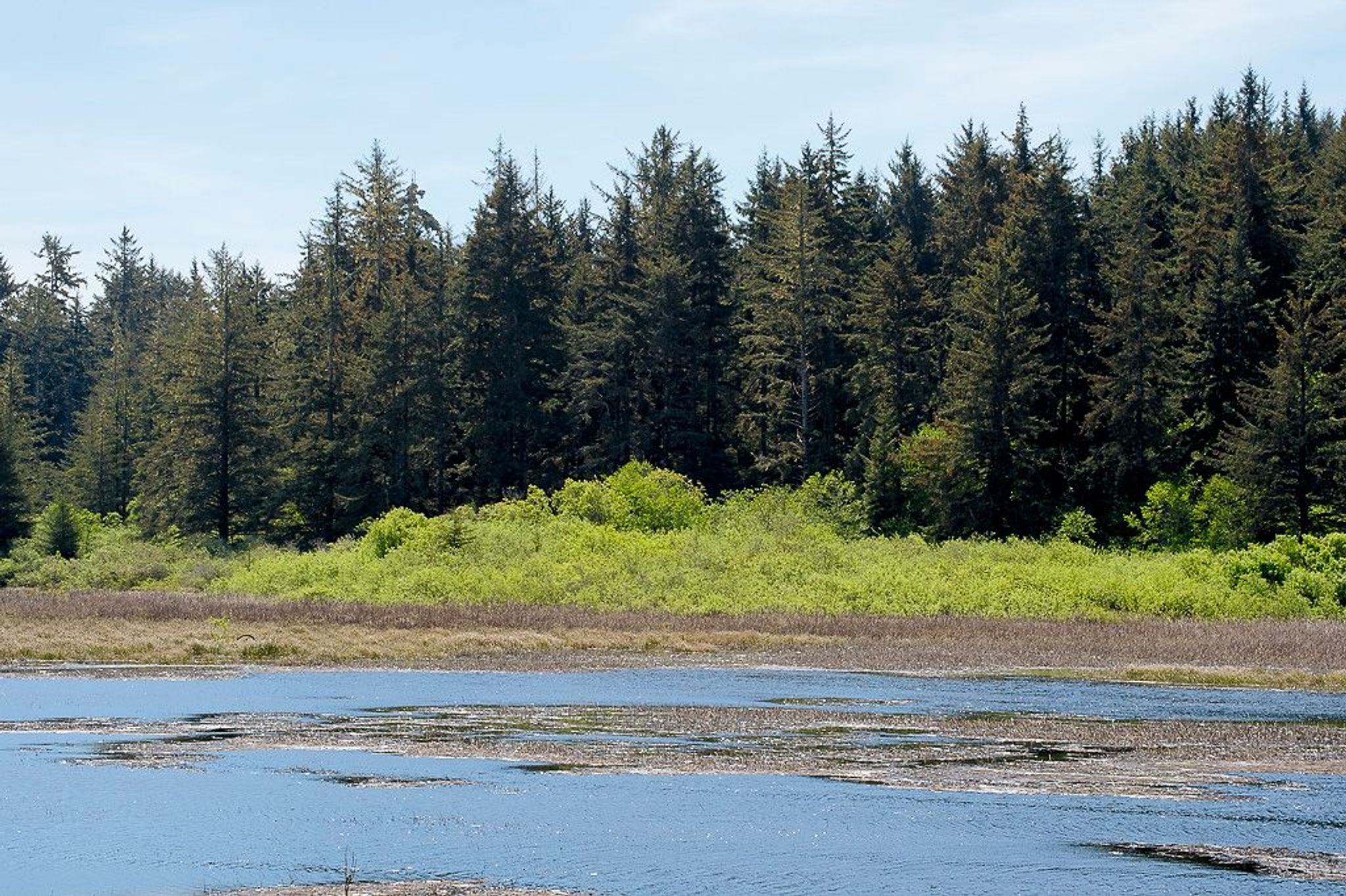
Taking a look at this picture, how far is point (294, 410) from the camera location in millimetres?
91312

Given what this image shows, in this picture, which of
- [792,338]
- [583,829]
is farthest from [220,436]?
[583,829]

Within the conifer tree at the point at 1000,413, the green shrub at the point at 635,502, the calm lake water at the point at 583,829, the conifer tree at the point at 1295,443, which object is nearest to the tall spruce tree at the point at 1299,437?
the conifer tree at the point at 1295,443

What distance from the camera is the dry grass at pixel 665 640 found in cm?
4019

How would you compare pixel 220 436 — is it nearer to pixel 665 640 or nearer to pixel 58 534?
pixel 58 534

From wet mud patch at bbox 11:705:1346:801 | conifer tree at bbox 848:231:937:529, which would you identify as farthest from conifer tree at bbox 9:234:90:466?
wet mud patch at bbox 11:705:1346:801

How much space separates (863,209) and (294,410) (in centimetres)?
3468

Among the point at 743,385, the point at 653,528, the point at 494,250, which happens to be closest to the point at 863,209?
the point at 743,385

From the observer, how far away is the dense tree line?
72.5 meters

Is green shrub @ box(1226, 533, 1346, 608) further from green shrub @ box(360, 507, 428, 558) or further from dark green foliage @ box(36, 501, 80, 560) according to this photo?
dark green foliage @ box(36, 501, 80, 560)

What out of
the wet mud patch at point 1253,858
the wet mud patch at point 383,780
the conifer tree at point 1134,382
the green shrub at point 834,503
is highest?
the conifer tree at point 1134,382

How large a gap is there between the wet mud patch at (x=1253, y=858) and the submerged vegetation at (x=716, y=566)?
102 ft

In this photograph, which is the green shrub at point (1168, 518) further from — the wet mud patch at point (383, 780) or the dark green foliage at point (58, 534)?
the dark green foliage at point (58, 534)

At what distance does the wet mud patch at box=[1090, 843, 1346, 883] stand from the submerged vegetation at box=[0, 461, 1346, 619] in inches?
1229

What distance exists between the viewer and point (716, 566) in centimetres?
5741
